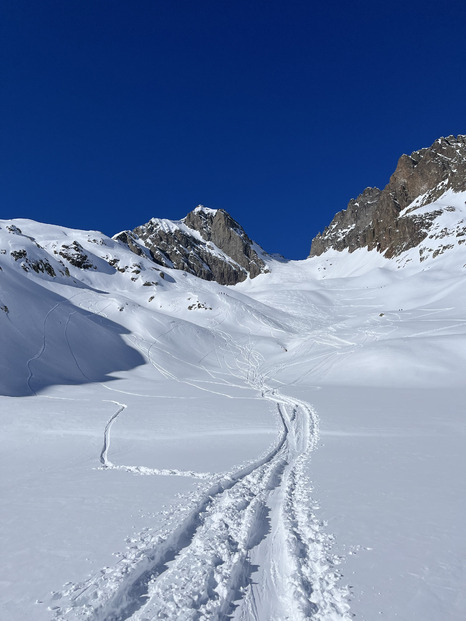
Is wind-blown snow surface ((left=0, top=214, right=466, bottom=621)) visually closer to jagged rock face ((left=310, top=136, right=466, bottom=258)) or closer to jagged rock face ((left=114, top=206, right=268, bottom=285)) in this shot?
jagged rock face ((left=310, top=136, right=466, bottom=258))

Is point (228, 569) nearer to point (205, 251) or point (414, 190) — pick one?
point (414, 190)

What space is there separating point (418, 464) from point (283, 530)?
4506mm

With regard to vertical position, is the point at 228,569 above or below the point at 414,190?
below

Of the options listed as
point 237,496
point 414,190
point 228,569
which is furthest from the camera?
point 414,190

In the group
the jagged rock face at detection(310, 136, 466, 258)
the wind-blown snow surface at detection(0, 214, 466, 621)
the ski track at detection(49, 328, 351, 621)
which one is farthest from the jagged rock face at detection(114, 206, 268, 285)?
the ski track at detection(49, 328, 351, 621)

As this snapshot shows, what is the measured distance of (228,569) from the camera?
167 inches

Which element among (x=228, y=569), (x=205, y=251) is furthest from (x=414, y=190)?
(x=228, y=569)

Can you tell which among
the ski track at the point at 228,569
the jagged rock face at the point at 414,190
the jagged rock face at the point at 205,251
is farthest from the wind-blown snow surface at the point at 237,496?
the jagged rock face at the point at 205,251

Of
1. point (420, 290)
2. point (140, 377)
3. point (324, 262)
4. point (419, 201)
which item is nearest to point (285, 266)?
point (324, 262)

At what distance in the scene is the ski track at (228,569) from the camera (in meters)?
3.49

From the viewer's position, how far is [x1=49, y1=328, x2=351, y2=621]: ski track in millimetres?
3488

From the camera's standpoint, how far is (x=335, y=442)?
10664 millimetres

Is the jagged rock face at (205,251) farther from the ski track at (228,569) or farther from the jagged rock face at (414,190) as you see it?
the ski track at (228,569)

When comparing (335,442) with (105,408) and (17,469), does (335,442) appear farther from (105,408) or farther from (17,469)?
(105,408)
